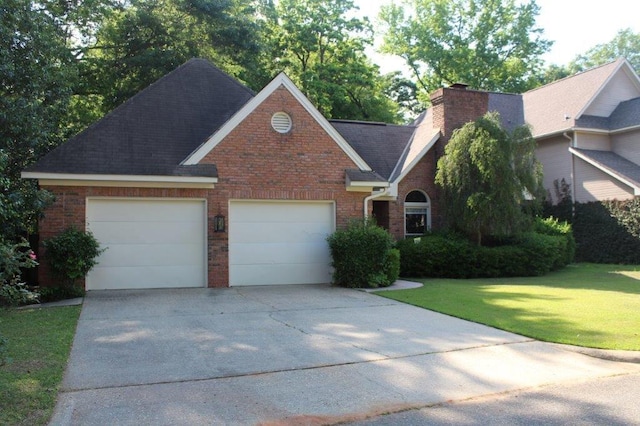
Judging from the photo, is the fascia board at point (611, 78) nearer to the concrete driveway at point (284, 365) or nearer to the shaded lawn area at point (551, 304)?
the shaded lawn area at point (551, 304)

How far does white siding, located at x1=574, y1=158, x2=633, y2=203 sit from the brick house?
11.6 meters

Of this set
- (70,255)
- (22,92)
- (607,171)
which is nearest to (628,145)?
(607,171)

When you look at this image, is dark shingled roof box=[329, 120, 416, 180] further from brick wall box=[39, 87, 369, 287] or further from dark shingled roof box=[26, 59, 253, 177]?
dark shingled roof box=[26, 59, 253, 177]

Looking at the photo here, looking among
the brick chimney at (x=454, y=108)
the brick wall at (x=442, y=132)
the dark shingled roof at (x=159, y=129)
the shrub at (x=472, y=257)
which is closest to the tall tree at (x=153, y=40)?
the dark shingled roof at (x=159, y=129)

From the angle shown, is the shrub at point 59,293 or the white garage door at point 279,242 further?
the white garage door at point 279,242

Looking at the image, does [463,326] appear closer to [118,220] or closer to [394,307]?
[394,307]

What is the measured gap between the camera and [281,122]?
45.6 feet

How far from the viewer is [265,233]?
13.7 metres

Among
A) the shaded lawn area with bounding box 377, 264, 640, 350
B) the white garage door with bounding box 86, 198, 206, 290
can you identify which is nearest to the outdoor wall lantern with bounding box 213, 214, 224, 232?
the white garage door with bounding box 86, 198, 206, 290

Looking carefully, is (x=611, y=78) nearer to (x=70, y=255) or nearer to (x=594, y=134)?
(x=594, y=134)

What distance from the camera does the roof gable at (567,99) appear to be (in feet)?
74.1

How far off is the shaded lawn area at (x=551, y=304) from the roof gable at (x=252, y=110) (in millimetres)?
4386

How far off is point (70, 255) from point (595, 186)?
64.3ft

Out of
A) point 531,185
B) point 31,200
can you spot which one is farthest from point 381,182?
point 31,200
